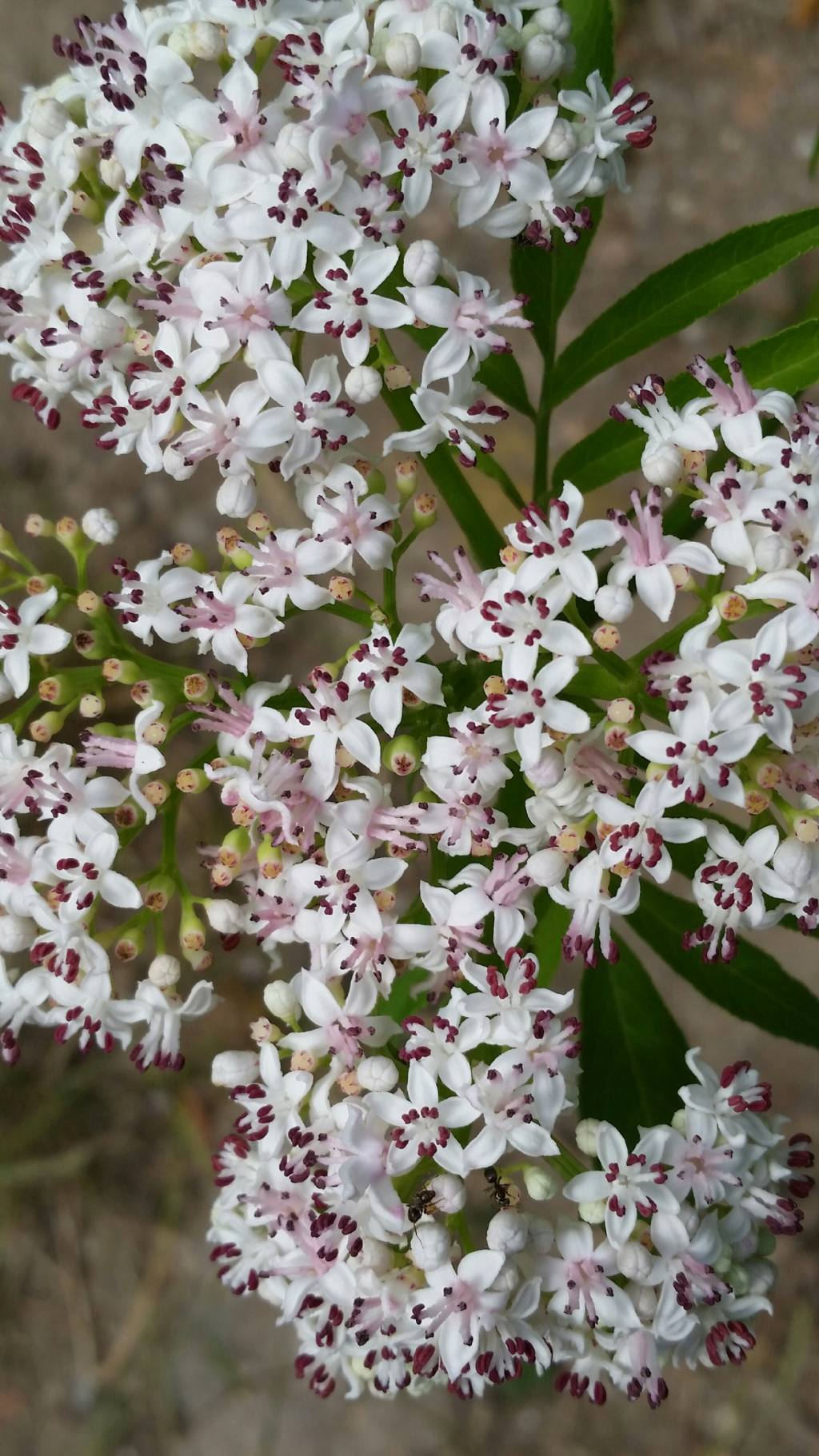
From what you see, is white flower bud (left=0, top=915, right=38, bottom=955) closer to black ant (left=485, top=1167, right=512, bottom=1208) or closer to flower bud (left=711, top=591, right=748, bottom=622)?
black ant (left=485, top=1167, right=512, bottom=1208)

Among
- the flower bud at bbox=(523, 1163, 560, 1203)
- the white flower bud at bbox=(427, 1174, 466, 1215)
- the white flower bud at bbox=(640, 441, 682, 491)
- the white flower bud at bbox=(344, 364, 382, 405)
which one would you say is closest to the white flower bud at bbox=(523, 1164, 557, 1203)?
the flower bud at bbox=(523, 1163, 560, 1203)

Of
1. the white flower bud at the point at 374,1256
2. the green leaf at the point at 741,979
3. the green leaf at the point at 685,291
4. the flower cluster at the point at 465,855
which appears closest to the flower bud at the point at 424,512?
the flower cluster at the point at 465,855

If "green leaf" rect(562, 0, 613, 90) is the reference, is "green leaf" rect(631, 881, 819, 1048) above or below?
below

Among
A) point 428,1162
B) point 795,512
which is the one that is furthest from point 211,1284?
point 795,512

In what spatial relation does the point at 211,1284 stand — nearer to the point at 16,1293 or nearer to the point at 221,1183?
the point at 16,1293

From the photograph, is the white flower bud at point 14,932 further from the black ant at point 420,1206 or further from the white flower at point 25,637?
the black ant at point 420,1206
